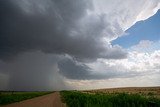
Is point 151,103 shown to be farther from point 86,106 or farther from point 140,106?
point 86,106

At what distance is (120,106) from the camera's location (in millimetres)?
25328

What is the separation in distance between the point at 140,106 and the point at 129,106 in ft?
A: 3.66

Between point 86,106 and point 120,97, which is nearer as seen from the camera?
point 86,106

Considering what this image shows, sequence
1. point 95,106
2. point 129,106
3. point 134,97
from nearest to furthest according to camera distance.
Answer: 1. point 95,106
2. point 129,106
3. point 134,97

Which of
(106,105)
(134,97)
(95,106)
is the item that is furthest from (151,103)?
(95,106)

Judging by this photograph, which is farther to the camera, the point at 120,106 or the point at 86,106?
the point at 120,106

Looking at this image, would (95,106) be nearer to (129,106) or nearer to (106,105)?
(106,105)

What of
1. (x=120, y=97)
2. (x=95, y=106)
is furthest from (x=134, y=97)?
(x=95, y=106)

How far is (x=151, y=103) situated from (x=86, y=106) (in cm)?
707

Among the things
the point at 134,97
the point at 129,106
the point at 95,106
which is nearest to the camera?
the point at 95,106

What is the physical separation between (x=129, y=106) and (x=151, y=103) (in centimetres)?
257

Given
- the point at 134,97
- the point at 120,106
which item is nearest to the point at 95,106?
the point at 120,106

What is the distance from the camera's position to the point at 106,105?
24.7 metres

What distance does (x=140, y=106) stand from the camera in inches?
942
